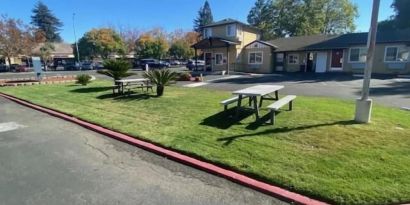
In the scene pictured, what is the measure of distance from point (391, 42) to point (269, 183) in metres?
26.5

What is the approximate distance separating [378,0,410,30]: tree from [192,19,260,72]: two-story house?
24.9 m

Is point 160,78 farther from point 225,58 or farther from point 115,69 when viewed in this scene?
point 225,58

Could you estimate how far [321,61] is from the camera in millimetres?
28797

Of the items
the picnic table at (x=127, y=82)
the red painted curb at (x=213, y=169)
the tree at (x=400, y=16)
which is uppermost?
the tree at (x=400, y=16)

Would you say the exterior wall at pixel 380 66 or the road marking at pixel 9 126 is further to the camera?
the exterior wall at pixel 380 66

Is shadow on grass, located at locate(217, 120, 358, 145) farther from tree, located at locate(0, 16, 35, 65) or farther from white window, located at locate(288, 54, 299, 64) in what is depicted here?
tree, located at locate(0, 16, 35, 65)

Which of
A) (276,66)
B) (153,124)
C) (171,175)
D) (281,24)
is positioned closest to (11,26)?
(276,66)

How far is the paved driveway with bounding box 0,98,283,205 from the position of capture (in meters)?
3.70

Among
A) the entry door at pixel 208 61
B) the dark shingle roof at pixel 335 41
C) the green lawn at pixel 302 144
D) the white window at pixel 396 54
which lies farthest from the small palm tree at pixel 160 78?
the entry door at pixel 208 61

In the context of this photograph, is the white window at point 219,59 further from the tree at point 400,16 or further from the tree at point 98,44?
the tree at point 98,44

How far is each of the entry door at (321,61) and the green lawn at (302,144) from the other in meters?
22.3

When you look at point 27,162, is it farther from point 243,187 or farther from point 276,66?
point 276,66

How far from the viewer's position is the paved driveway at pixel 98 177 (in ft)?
12.1

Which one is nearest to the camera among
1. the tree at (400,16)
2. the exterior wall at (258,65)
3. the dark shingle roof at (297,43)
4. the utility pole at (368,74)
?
the utility pole at (368,74)
